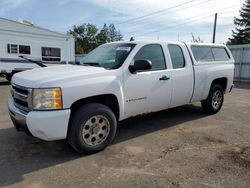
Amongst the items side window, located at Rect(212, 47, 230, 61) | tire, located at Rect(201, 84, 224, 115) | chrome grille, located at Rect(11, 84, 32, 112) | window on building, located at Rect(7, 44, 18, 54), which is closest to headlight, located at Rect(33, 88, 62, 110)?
chrome grille, located at Rect(11, 84, 32, 112)

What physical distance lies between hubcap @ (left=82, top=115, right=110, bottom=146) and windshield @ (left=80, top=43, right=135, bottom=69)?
98 cm

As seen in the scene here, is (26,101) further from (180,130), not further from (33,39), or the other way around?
(33,39)

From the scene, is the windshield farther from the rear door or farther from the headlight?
the headlight

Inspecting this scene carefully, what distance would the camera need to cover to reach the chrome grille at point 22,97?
3994mm

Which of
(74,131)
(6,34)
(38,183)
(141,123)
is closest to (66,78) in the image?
(74,131)

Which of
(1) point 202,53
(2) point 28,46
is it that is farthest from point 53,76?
(2) point 28,46

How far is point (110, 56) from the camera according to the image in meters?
5.20

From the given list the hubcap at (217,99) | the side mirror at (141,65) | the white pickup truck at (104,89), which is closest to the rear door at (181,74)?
the white pickup truck at (104,89)

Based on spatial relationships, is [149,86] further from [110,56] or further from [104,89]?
[104,89]

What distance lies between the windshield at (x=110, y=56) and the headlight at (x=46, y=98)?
125cm

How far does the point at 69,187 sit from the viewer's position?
3.37 m

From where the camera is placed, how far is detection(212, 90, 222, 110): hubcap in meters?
7.07

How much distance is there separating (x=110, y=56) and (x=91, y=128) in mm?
1531

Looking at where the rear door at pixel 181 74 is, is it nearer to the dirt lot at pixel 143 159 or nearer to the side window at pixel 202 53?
the side window at pixel 202 53
